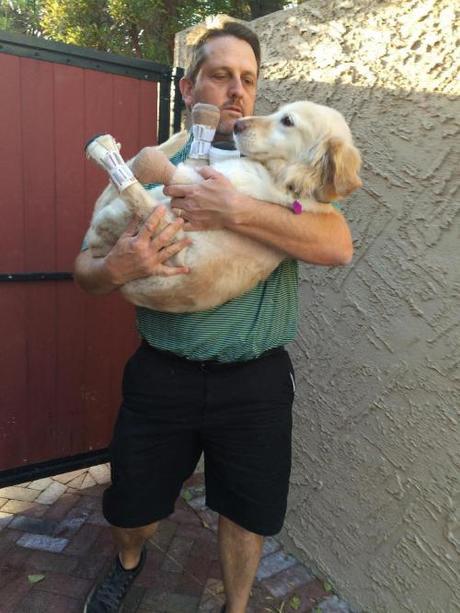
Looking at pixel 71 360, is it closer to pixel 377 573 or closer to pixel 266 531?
pixel 266 531

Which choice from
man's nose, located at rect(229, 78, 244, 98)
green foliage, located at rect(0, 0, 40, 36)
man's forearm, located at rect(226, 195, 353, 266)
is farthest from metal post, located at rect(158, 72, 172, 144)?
green foliage, located at rect(0, 0, 40, 36)

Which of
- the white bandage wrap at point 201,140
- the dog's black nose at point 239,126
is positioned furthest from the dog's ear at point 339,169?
the white bandage wrap at point 201,140

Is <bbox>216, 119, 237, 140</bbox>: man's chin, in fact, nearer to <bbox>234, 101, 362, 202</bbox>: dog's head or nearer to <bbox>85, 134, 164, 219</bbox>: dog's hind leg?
<bbox>234, 101, 362, 202</bbox>: dog's head

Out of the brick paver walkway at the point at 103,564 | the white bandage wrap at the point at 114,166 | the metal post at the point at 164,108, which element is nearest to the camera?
the white bandage wrap at the point at 114,166

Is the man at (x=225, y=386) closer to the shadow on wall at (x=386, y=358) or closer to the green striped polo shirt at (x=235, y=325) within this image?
the green striped polo shirt at (x=235, y=325)

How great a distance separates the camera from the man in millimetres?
1866

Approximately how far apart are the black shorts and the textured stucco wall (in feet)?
1.84

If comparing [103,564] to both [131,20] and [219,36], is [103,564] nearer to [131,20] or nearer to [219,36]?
[219,36]

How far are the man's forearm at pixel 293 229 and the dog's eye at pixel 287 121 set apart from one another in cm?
32

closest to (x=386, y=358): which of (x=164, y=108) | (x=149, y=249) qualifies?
(x=149, y=249)

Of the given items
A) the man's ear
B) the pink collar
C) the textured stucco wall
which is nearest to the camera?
the pink collar

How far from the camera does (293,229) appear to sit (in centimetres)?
175

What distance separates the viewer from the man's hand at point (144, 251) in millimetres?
1667

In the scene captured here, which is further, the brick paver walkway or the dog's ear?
the brick paver walkway
